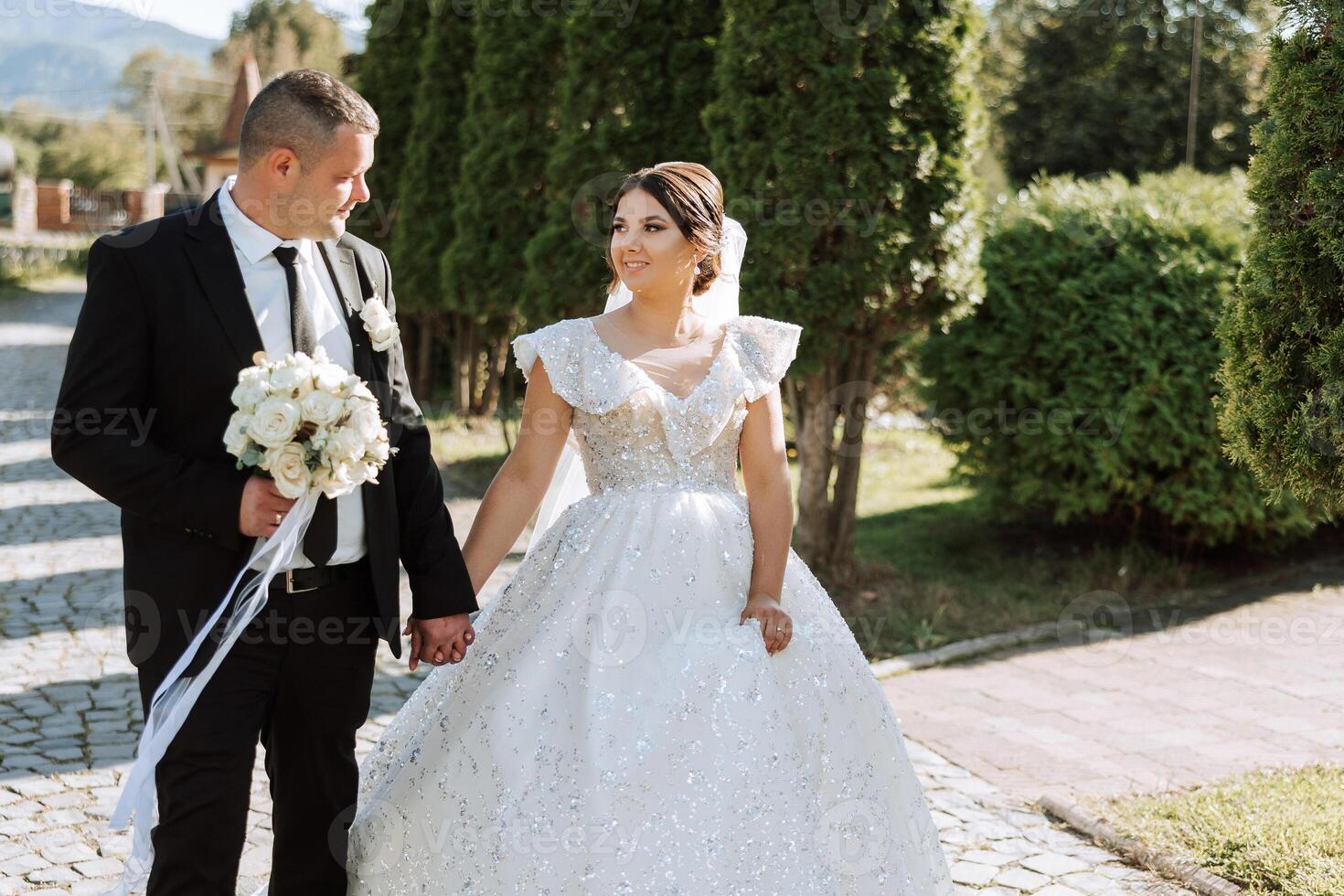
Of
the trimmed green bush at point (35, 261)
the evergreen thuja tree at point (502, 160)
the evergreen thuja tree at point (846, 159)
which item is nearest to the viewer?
the evergreen thuja tree at point (846, 159)

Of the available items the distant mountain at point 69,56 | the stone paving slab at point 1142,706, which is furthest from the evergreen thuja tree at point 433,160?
the stone paving slab at point 1142,706

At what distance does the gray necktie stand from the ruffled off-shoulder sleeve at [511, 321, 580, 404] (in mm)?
684

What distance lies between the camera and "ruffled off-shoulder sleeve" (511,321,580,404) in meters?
3.32

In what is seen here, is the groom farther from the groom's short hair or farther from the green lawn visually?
the green lawn

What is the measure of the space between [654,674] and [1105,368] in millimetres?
5681

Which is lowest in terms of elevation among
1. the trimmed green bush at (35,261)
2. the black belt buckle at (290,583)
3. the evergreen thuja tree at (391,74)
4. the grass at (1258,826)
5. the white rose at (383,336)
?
the grass at (1258,826)

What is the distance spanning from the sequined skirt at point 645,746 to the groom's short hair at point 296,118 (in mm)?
1239

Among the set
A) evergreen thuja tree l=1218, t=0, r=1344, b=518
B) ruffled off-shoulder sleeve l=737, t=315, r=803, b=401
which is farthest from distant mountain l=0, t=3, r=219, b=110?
evergreen thuja tree l=1218, t=0, r=1344, b=518

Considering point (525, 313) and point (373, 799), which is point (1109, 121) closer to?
point (525, 313)

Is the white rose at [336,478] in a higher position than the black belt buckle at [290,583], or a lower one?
higher

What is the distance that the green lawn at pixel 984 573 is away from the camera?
281 inches

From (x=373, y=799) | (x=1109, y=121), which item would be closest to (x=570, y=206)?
(x=373, y=799)

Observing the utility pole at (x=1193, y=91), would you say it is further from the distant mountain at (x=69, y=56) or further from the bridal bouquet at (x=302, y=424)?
the bridal bouquet at (x=302, y=424)

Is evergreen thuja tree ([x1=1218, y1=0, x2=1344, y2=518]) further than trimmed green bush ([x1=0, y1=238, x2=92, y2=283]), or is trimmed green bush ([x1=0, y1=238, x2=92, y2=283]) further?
trimmed green bush ([x1=0, y1=238, x2=92, y2=283])
